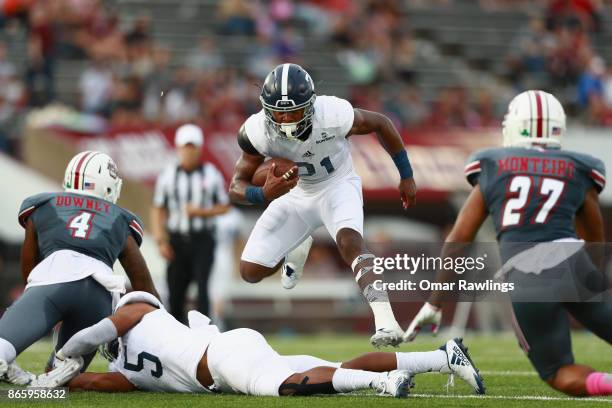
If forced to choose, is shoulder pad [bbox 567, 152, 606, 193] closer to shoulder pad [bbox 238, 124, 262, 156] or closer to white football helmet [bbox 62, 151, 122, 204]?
shoulder pad [bbox 238, 124, 262, 156]

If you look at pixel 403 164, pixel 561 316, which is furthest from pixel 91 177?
pixel 561 316

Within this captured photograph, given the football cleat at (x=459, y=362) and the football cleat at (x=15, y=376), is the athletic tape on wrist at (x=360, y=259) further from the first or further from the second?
the football cleat at (x=15, y=376)

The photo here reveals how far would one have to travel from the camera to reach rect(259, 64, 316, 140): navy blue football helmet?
6504 mm

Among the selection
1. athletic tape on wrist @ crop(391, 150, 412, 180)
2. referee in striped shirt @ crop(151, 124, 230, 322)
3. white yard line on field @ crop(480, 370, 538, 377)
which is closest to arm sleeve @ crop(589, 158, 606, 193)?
athletic tape on wrist @ crop(391, 150, 412, 180)

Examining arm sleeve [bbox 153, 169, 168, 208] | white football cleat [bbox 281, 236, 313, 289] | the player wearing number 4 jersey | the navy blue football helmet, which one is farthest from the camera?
arm sleeve [bbox 153, 169, 168, 208]

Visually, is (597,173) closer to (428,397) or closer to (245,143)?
(428,397)

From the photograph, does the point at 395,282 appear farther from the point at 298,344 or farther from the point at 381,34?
the point at 381,34

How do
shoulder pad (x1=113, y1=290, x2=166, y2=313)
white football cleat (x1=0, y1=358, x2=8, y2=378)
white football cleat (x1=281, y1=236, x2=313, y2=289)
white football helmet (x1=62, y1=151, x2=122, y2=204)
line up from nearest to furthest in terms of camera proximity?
1. white football cleat (x1=0, y1=358, x2=8, y2=378)
2. shoulder pad (x1=113, y1=290, x2=166, y2=313)
3. white football helmet (x1=62, y1=151, x2=122, y2=204)
4. white football cleat (x1=281, y1=236, x2=313, y2=289)

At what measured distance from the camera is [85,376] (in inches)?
235

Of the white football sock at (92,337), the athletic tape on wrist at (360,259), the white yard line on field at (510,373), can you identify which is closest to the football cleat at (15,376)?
the white football sock at (92,337)

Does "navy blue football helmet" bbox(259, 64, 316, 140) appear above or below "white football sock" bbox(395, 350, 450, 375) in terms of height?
above

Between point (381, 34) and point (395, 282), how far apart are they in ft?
38.2

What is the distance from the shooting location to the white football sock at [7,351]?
18.5 feet

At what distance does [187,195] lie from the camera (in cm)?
1007
